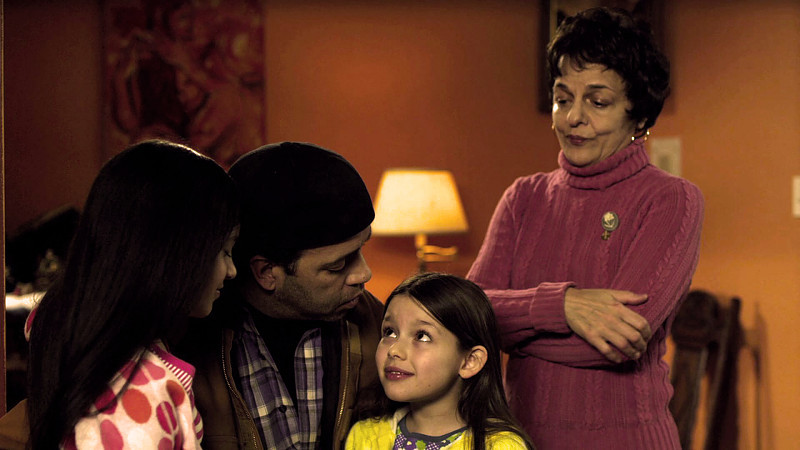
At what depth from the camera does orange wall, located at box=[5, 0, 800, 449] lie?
3482 millimetres

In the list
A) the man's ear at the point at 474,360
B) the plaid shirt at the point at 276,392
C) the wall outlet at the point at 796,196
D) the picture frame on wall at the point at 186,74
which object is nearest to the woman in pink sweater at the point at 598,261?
the man's ear at the point at 474,360

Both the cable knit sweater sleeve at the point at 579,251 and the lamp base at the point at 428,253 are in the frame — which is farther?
the lamp base at the point at 428,253

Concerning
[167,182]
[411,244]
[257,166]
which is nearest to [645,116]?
[257,166]

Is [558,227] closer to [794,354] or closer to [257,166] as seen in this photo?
[257,166]

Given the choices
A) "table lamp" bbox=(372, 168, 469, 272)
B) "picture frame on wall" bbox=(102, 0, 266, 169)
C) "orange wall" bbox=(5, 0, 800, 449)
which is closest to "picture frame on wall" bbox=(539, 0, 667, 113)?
"orange wall" bbox=(5, 0, 800, 449)

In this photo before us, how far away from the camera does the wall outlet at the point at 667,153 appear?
383 cm

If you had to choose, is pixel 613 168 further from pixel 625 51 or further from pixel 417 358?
Answer: pixel 417 358

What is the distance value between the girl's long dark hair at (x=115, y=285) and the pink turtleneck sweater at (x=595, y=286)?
2.73 ft

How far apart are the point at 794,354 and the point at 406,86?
2505mm

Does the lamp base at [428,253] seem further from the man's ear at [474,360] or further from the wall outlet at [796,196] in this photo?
the man's ear at [474,360]

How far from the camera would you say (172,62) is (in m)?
4.31

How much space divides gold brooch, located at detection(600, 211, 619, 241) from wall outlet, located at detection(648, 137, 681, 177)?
7.35 feet

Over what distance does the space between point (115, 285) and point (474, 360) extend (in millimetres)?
830

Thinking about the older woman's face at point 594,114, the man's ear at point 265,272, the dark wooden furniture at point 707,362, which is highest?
the older woman's face at point 594,114
